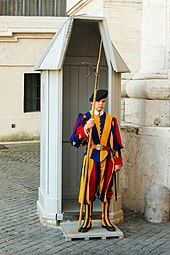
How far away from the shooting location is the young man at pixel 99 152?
6.68 meters

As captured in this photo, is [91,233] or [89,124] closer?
[89,124]

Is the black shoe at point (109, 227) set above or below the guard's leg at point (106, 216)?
below

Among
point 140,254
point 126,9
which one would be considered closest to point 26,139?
point 126,9

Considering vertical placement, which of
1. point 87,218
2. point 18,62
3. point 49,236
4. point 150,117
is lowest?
point 49,236

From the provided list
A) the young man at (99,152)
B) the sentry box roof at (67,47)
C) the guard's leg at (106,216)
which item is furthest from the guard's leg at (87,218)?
the sentry box roof at (67,47)

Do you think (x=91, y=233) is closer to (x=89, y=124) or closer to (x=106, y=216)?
(x=106, y=216)

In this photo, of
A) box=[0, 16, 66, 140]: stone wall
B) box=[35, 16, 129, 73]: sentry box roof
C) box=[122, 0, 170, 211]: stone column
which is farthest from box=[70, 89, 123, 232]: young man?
box=[0, 16, 66, 140]: stone wall

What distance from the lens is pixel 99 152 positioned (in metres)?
6.72

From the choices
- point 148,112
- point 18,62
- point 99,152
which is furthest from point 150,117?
point 18,62

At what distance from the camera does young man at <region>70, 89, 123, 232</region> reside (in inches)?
263

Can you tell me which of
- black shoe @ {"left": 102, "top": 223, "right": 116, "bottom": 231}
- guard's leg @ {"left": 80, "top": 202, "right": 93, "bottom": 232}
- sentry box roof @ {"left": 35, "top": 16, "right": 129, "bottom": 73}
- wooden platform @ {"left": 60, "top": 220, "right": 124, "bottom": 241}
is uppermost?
sentry box roof @ {"left": 35, "top": 16, "right": 129, "bottom": 73}

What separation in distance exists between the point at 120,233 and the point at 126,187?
1.63m

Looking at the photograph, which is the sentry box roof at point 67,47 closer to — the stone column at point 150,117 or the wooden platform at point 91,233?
the stone column at point 150,117

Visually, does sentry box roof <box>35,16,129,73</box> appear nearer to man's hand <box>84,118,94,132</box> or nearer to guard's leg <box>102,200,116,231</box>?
man's hand <box>84,118,94,132</box>
